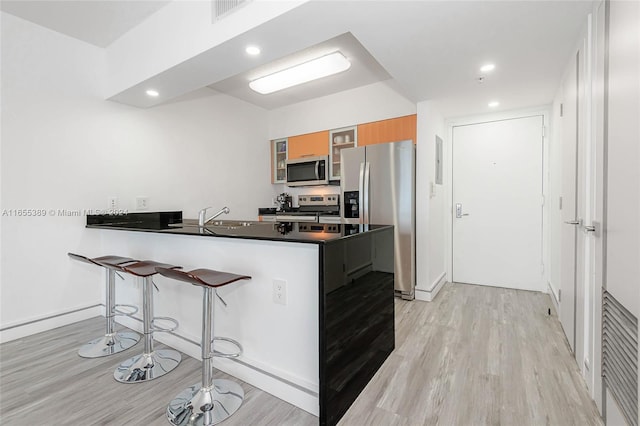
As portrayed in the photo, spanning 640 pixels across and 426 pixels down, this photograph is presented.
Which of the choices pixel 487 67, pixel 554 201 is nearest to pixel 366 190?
pixel 487 67

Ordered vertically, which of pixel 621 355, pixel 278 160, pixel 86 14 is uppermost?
pixel 86 14

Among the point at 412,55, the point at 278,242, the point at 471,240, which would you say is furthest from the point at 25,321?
the point at 471,240

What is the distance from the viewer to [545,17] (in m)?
1.79

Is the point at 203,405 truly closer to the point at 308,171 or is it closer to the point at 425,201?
the point at 425,201

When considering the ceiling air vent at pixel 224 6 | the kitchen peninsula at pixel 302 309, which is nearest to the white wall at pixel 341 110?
the kitchen peninsula at pixel 302 309

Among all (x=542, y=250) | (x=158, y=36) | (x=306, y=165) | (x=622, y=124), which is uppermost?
(x=158, y=36)

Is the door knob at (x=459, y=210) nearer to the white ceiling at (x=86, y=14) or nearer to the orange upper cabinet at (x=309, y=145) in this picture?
the orange upper cabinet at (x=309, y=145)

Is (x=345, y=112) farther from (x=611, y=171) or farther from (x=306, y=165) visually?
(x=611, y=171)

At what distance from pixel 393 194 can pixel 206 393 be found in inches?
101

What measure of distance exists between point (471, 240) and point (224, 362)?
132 inches

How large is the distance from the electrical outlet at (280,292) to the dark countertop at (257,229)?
26 centimetres

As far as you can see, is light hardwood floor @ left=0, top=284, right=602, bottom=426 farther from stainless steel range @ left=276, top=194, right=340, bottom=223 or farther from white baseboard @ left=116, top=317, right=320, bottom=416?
stainless steel range @ left=276, top=194, right=340, bottom=223

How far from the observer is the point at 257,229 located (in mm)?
2145

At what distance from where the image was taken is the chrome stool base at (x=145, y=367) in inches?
73.3
